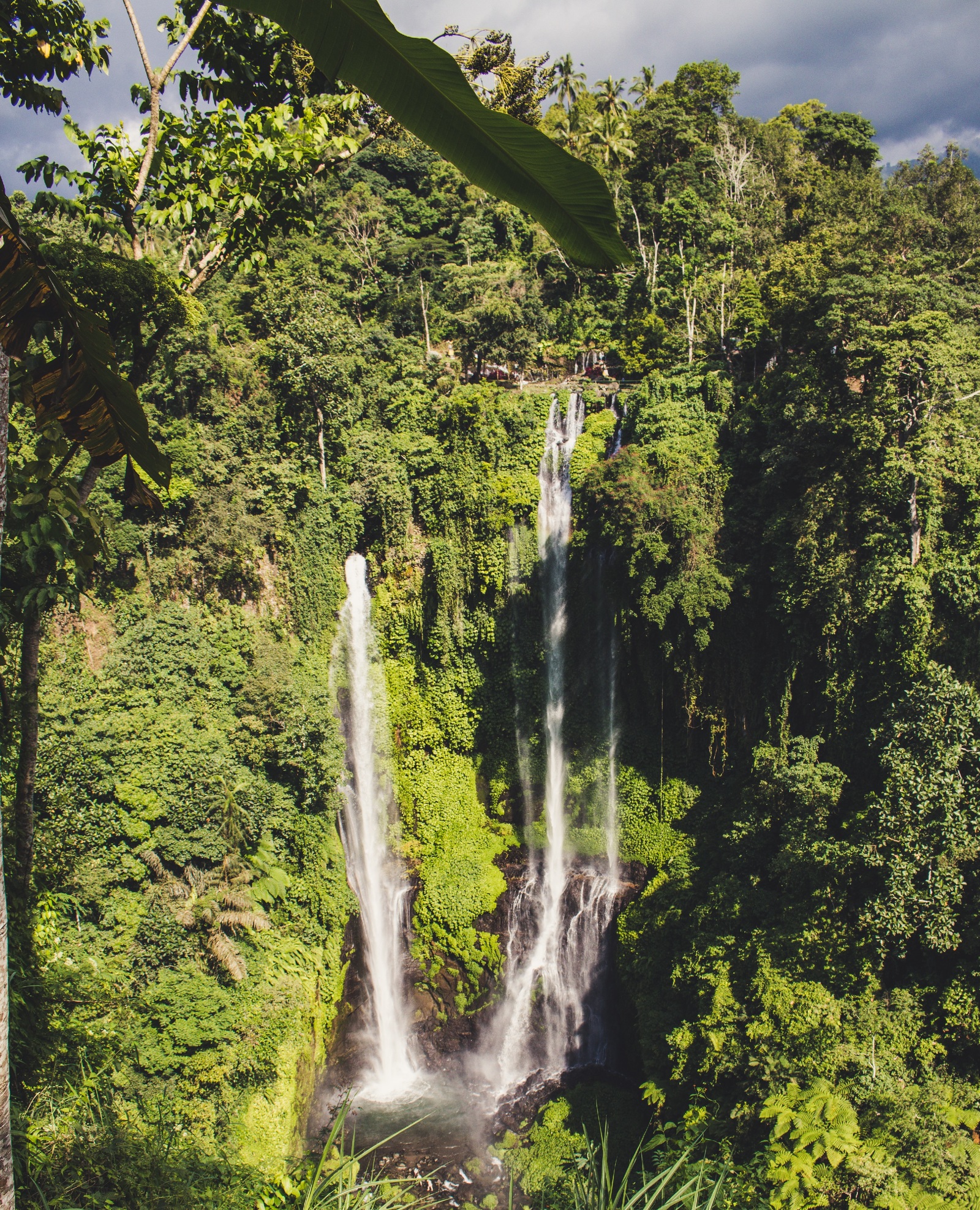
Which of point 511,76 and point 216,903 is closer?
point 216,903

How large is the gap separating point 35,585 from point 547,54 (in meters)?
24.2

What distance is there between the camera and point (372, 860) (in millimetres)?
13992

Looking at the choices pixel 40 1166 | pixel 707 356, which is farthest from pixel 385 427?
pixel 40 1166

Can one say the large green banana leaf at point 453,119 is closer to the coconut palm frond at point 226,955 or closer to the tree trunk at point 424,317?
the coconut palm frond at point 226,955

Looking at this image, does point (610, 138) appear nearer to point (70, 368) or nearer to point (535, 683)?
point (535, 683)

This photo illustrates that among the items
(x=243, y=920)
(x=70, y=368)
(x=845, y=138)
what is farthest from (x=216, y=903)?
(x=845, y=138)

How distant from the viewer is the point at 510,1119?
A: 1117cm

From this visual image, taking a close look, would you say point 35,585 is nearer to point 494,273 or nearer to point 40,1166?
point 40,1166

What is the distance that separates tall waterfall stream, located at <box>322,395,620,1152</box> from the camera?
12.3 m

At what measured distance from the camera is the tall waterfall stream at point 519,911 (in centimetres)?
1231

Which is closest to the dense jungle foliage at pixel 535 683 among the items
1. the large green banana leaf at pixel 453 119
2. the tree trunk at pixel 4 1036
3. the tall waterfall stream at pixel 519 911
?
the tall waterfall stream at pixel 519 911

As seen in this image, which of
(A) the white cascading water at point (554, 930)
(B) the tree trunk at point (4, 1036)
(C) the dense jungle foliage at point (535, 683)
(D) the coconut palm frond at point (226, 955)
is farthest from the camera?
(A) the white cascading water at point (554, 930)

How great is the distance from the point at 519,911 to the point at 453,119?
549 inches

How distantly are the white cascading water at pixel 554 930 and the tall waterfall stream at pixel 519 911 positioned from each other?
0.06ft
